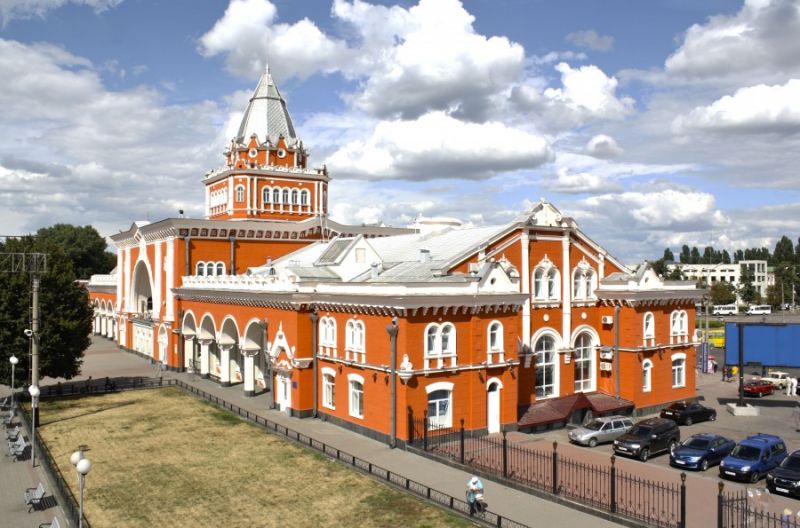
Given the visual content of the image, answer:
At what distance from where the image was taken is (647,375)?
37.1 metres

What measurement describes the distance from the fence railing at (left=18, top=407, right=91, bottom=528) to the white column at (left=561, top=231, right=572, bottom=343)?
80.9 ft

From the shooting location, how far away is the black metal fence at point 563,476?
1992cm

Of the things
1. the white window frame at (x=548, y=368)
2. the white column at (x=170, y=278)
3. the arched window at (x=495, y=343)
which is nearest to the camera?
the arched window at (x=495, y=343)

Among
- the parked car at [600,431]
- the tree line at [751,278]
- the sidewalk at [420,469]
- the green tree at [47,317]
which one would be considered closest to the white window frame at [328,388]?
the sidewalk at [420,469]

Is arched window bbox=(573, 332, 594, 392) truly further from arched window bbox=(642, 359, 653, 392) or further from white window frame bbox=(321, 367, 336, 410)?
white window frame bbox=(321, 367, 336, 410)

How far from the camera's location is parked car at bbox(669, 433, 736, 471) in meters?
25.3

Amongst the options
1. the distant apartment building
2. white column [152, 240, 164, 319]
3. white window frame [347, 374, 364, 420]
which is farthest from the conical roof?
the distant apartment building

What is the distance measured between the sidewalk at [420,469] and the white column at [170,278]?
26.2 feet

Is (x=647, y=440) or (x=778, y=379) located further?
(x=778, y=379)

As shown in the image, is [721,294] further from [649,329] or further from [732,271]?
[649,329]

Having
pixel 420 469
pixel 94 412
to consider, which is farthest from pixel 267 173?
pixel 420 469

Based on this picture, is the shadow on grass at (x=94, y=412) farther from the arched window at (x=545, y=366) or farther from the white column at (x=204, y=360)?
the arched window at (x=545, y=366)

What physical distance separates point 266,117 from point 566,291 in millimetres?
33389

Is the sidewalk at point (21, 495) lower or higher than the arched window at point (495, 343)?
lower
